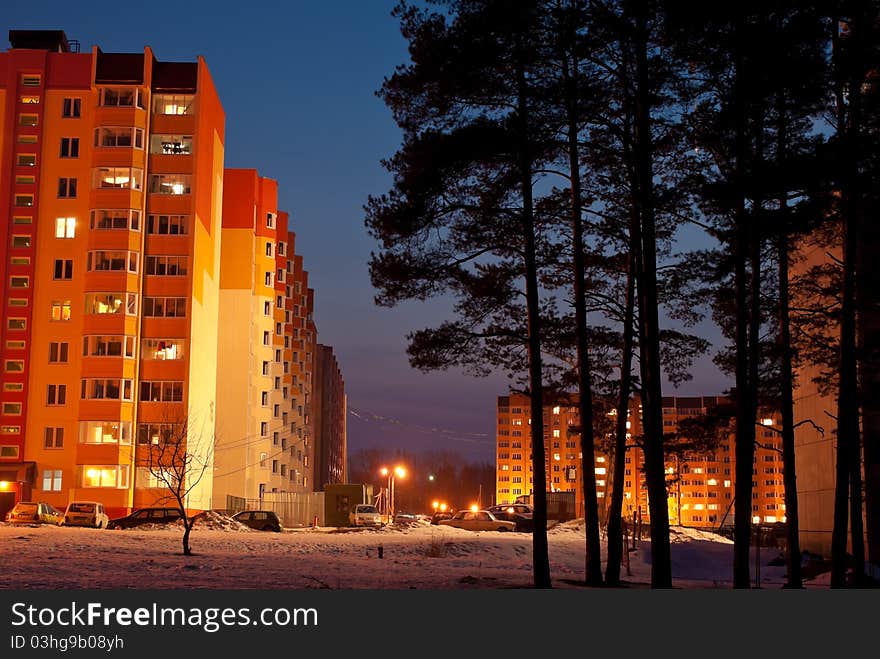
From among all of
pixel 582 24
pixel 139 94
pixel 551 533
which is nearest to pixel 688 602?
pixel 582 24

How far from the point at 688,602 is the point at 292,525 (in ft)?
233

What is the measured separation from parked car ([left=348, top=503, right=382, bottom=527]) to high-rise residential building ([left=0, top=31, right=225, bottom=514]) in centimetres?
1167

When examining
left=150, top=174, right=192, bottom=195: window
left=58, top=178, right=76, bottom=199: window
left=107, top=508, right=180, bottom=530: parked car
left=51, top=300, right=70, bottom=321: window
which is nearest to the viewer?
left=107, top=508, right=180, bottom=530: parked car

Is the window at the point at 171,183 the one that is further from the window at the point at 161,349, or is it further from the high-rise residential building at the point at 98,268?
the window at the point at 161,349

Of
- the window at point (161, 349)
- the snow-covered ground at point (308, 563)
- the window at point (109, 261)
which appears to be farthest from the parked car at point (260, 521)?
the window at point (109, 261)

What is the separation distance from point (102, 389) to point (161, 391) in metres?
3.79

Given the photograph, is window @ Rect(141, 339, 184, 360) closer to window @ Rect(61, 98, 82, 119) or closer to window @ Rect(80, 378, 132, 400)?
window @ Rect(80, 378, 132, 400)

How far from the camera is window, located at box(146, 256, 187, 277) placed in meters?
70.5

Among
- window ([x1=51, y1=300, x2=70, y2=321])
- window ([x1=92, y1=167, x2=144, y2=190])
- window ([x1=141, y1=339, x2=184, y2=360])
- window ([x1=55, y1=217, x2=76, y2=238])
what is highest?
window ([x1=92, y1=167, x2=144, y2=190])

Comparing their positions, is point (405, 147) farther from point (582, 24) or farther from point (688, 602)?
point (688, 602)

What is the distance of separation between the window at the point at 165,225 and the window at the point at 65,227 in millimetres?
4905

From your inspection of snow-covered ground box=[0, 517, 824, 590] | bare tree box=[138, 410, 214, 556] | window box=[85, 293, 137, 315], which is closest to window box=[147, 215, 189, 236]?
window box=[85, 293, 137, 315]

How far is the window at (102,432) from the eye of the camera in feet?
219

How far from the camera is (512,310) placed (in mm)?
24766
